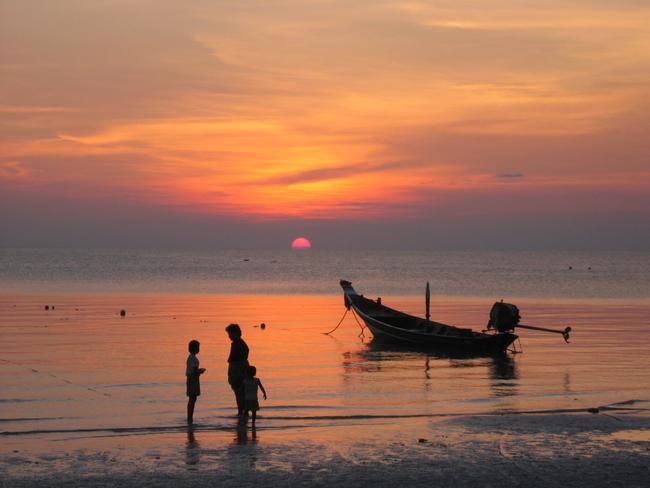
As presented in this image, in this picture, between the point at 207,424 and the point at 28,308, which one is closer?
→ the point at 207,424

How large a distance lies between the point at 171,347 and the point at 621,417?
2019 cm

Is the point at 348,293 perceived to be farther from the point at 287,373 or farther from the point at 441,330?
the point at 287,373

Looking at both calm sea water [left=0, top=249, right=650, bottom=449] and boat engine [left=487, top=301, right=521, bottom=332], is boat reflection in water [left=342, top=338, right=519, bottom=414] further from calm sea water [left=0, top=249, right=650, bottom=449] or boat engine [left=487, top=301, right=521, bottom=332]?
boat engine [left=487, top=301, right=521, bottom=332]

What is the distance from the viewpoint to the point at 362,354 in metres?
33.7

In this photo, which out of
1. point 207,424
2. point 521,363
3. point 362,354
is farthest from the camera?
point 362,354

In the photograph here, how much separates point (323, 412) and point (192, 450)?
5440 mm

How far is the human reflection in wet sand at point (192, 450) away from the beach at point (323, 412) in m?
0.05

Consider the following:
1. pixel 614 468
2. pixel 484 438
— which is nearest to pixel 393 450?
pixel 484 438

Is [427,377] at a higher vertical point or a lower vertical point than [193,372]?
lower

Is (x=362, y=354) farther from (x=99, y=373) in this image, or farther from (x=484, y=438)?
(x=484, y=438)

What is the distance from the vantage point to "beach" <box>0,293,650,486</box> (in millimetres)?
13398

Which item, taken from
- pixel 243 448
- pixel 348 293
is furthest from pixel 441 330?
pixel 243 448

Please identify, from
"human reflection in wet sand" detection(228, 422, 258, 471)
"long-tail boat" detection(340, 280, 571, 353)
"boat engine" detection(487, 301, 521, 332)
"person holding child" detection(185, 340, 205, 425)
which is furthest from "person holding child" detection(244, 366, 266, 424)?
"boat engine" detection(487, 301, 521, 332)

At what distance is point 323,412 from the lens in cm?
1980
